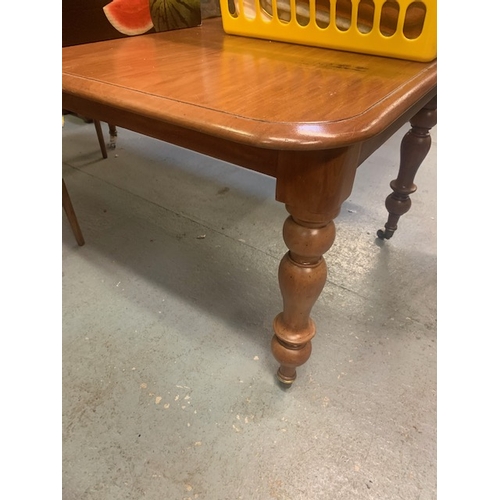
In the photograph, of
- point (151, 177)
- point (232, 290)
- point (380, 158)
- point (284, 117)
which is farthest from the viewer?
point (380, 158)

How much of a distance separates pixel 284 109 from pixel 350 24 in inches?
15.4

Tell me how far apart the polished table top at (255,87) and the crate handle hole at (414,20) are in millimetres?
53

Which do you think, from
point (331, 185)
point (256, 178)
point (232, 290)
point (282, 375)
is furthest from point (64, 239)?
point (331, 185)

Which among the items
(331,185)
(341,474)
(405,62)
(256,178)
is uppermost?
(405,62)

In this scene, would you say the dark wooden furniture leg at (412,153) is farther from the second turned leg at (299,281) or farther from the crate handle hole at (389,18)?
the second turned leg at (299,281)

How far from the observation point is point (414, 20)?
2.27ft

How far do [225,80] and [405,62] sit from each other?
342 mm

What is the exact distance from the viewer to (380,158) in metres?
1.88

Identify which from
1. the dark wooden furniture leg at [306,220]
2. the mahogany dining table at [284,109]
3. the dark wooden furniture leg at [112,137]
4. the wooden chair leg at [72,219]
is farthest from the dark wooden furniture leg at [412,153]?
the dark wooden furniture leg at [112,137]

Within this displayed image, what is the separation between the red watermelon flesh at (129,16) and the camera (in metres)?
0.88

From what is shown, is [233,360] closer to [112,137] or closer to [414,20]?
[414,20]

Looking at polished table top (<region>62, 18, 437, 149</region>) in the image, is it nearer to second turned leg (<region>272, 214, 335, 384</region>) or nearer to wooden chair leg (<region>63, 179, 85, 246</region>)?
second turned leg (<region>272, 214, 335, 384</region>)

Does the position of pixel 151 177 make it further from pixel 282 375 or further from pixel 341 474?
pixel 341 474

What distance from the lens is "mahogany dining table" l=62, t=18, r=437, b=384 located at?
0.49 m
